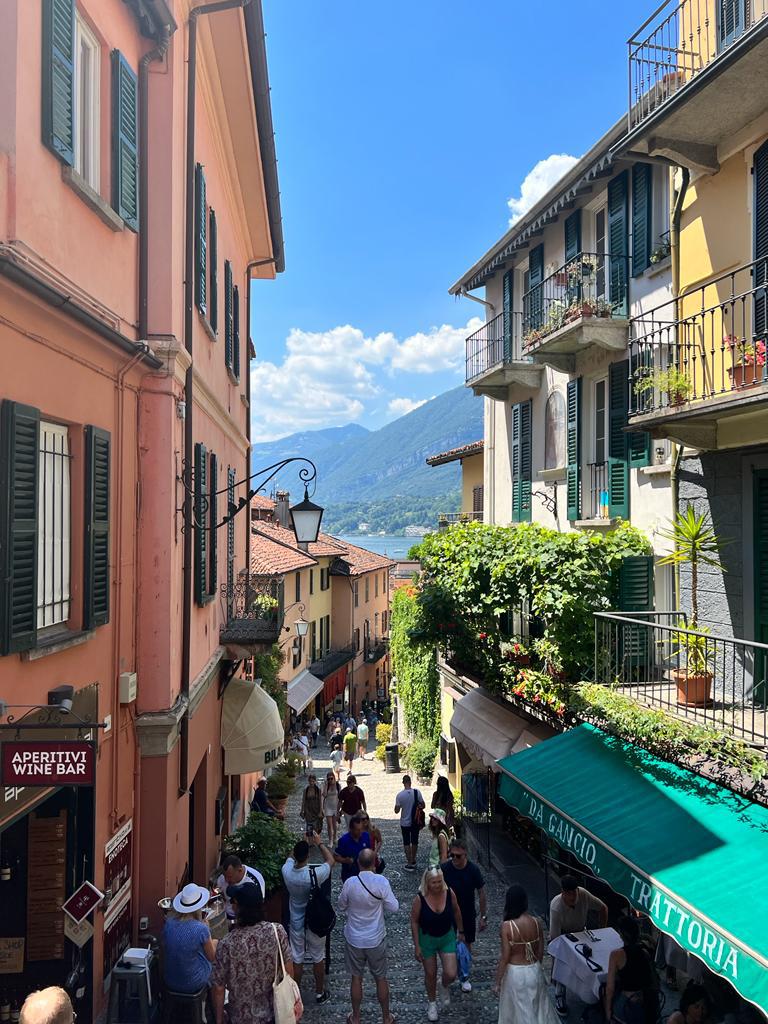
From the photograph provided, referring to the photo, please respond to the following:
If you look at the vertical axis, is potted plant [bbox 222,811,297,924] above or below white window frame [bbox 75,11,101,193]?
below

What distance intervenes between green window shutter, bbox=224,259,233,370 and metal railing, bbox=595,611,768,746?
738 centimetres

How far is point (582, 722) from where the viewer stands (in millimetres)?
9930

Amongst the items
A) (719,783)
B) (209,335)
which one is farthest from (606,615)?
(209,335)

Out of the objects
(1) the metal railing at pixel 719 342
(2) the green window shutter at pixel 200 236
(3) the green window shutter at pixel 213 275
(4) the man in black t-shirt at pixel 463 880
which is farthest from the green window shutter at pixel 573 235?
(4) the man in black t-shirt at pixel 463 880

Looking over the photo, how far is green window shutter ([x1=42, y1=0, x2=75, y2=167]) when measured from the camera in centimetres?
486

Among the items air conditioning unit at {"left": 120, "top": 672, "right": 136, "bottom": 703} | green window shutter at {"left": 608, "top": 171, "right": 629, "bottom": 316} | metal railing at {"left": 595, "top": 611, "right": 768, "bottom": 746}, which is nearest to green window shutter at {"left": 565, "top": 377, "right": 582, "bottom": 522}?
green window shutter at {"left": 608, "top": 171, "right": 629, "bottom": 316}

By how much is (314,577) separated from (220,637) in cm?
2966

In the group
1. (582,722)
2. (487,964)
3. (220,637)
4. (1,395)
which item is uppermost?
(1,395)

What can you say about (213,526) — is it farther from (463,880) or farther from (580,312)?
(580,312)

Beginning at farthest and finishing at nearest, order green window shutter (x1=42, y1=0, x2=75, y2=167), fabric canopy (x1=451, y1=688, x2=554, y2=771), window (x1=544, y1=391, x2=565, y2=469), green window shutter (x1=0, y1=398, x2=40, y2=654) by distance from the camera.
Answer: window (x1=544, y1=391, x2=565, y2=469) < fabric canopy (x1=451, y1=688, x2=554, y2=771) < green window shutter (x1=42, y1=0, x2=75, y2=167) < green window shutter (x1=0, y1=398, x2=40, y2=654)

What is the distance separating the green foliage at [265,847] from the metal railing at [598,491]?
735 centimetres

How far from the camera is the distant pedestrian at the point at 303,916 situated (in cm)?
762

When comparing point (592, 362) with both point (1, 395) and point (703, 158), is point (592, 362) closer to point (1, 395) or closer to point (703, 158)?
point (703, 158)

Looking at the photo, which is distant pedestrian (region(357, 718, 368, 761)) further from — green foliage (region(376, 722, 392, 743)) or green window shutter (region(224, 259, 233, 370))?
green window shutter (region(224, 259, 233, 370))
